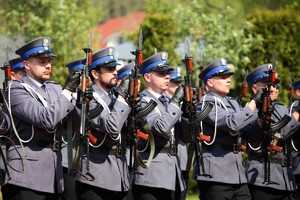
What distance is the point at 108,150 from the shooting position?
34.9ft

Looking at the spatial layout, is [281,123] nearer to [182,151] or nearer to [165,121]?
[165,121]

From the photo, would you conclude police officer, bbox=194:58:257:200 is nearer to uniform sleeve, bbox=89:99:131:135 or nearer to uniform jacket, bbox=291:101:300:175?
uniform jacket, bbox=291:101:300:175

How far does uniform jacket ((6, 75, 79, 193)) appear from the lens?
9773 mm

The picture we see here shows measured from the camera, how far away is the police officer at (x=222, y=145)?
11.8 meters

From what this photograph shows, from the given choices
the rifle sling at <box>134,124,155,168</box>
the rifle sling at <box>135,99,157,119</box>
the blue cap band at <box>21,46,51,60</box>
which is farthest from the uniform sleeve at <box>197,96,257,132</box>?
the blue cap band at <box>21,46,51,60</box>

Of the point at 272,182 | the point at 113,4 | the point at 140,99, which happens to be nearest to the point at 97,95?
the point at 140,99

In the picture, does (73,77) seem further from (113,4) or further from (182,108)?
(113,4)

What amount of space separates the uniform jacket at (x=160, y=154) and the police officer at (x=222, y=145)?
0.38 meters

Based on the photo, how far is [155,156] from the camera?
453 inches

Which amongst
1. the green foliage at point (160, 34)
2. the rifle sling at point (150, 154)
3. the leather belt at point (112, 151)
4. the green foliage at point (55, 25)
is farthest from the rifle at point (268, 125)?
the green foliage at point (55, 25)

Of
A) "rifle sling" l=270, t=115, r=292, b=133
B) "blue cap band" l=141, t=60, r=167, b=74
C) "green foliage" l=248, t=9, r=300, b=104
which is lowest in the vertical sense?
"rifle sling" l=270, t=115, r=292, b=133

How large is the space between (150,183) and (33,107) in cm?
212

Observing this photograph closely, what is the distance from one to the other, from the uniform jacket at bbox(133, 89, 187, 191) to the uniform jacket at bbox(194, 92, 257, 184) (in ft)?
1.31

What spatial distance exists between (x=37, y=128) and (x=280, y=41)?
10.7 m
